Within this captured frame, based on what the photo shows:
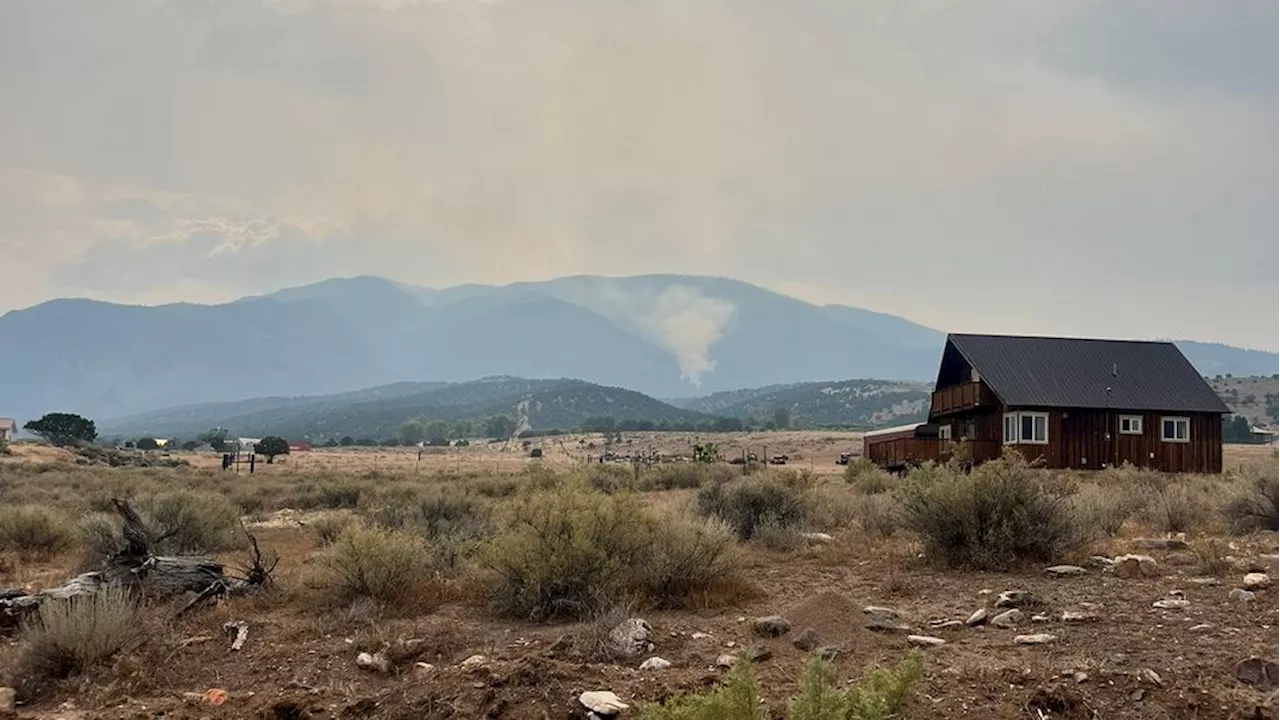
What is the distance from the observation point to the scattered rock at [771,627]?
720cm

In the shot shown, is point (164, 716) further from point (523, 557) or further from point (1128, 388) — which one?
point (1128, 388)

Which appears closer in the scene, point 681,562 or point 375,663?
point 375,663

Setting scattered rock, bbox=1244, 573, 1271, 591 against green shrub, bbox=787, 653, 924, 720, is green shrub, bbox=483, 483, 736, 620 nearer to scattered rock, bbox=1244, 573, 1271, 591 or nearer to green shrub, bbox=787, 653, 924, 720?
green shrub, bbox=787, 653, 924, 720

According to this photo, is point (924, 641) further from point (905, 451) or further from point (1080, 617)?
point (905, 451)

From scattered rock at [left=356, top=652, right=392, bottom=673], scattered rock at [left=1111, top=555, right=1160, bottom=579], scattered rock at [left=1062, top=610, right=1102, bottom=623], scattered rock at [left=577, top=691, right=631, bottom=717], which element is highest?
scattered rock at [left=1111, top=555, right=1160, bottom=579]

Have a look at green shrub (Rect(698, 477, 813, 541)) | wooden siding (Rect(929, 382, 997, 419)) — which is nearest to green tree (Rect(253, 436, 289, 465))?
wooden siding (Rect(929, 382, 997, 419))

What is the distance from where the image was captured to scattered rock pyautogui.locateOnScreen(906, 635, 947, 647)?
671 centimetres

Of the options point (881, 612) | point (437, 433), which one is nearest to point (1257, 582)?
point (881, 612)

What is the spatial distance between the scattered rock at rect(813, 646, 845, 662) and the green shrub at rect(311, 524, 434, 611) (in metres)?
4.04

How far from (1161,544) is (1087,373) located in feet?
84.5

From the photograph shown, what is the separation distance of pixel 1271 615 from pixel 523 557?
6.02 metres

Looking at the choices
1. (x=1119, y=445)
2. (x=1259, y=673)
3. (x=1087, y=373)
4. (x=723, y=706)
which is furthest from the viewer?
(x=1087, y=373)

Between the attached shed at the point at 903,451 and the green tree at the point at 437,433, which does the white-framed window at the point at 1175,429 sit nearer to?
the attached shed at the point at 903,451

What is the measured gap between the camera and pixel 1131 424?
110 ft
